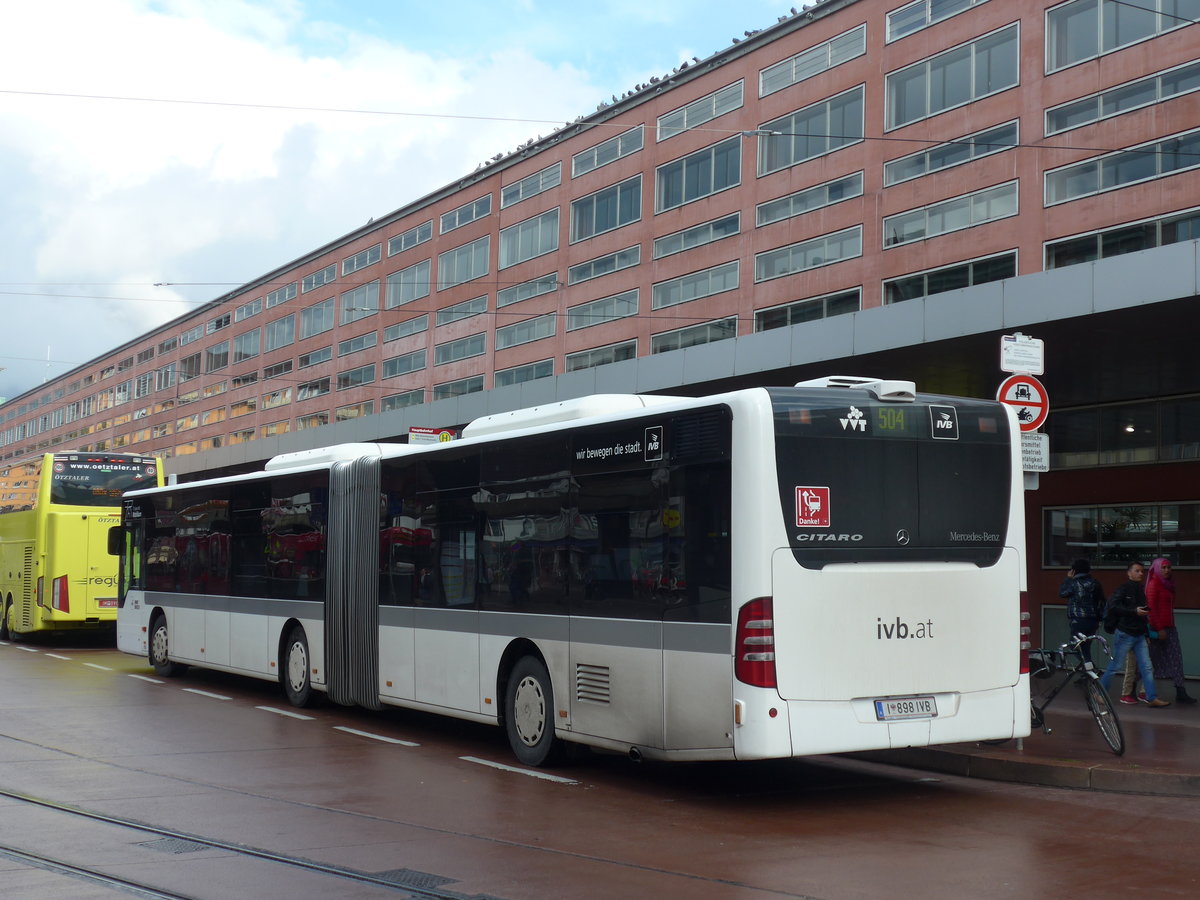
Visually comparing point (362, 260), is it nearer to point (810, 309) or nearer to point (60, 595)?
point (810, 309)

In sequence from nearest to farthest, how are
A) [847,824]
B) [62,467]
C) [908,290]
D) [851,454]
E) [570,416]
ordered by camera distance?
[847,824] < [851,454] < [570,416] < [62,467] < [908,290]

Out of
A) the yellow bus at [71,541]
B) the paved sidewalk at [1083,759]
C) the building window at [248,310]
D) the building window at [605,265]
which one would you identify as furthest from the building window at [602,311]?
the building window at [248,310]

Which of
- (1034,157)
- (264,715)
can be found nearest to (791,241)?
(1034,157)

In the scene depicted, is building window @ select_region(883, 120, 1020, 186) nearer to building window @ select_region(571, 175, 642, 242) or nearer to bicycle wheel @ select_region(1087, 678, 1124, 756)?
building window @ select_region(571, 175, 642, 242)

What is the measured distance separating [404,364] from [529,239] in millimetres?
11282

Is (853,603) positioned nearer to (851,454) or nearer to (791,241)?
(851,454)

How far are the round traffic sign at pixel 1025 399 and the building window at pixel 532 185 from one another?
3773 centimetres

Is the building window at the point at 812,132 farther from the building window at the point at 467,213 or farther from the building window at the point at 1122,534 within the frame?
the building window at the point at 467,213

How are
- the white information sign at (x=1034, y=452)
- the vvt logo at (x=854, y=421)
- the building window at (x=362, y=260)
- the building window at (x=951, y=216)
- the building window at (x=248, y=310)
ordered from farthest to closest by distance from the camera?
the building window at (x=248, y=310) < the building window at (x=362, y=260) < the building window at (x=951, y=216) < the white information sign at (x=1034, y=452) < the vvt logo at (x=854, y=421)

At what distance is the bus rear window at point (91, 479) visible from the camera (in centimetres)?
2675

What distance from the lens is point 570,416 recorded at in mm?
11641

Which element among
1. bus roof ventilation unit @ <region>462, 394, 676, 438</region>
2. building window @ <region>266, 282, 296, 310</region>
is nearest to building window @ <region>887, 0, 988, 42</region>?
bus roof ventilation unit @ <region>462, 394, 676, 438</region>

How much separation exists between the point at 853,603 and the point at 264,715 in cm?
835

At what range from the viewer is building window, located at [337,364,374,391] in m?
62.7
